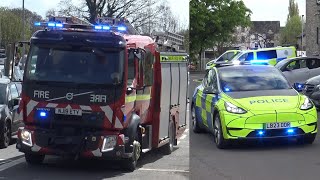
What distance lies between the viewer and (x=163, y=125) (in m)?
8.27

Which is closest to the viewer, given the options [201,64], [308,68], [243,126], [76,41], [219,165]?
[201,64]

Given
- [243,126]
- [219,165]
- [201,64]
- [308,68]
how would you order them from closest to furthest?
[201,64], [219,165], [243,126], [308,68]

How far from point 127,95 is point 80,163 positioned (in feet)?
5.42

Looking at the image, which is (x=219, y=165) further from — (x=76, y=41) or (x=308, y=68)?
(x=308, y=68)

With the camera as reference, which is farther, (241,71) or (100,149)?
(241,71)

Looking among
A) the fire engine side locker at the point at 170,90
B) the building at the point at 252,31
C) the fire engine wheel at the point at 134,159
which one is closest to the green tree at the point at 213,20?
the building at the point at 252,31

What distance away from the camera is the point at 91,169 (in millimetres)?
8094

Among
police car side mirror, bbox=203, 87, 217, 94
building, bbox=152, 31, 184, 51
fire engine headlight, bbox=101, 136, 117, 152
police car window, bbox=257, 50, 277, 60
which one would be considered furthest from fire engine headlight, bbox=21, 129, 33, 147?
police car window, bbox=257, 50, 277, 60

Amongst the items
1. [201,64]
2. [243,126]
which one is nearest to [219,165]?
[243,126]

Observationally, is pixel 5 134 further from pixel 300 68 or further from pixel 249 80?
pixel 300 68

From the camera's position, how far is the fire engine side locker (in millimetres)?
7312

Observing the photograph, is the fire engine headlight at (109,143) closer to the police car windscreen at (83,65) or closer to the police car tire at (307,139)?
the police car windscreen at (83,65)

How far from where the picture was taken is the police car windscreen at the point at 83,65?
7.31m

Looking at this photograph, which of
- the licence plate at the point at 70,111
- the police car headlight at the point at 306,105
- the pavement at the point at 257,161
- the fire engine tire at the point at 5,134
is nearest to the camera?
the pavement at the point at 257,161
